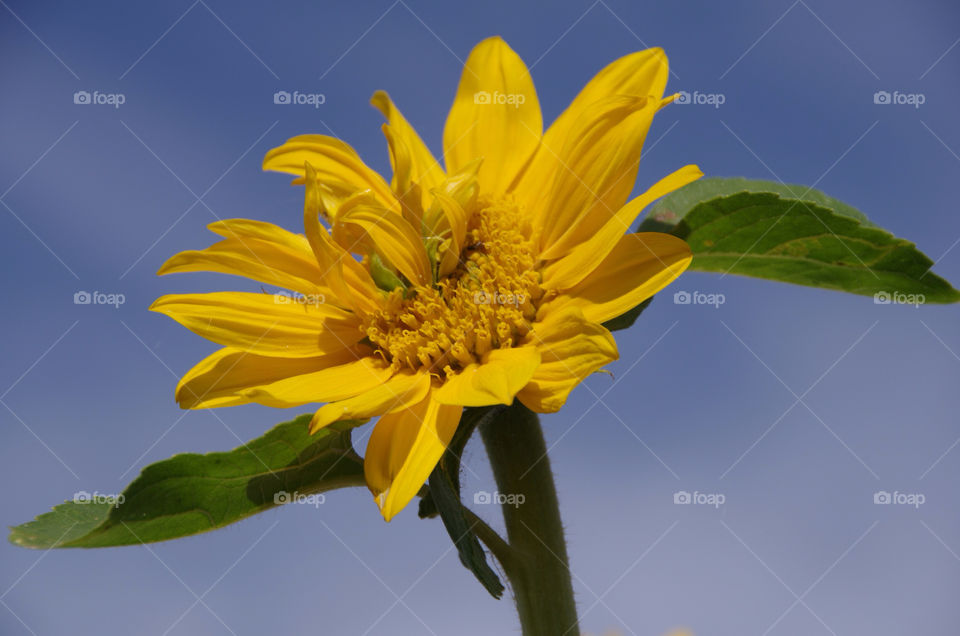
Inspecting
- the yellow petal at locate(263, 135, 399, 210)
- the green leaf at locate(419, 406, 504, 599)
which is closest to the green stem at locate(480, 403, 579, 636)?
the green leaf at locate(419, 406, 504, 599)

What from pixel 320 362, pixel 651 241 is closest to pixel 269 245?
pixel 320 362

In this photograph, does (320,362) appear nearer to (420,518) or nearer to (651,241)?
(420,518)

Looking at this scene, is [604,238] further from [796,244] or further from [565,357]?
[796,244]

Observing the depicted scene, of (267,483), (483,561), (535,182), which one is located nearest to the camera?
(483,561)

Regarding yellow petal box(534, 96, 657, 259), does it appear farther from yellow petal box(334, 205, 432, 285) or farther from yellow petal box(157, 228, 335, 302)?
yellow petal box(157, 228, 335, 302)

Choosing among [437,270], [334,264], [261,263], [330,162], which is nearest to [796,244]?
[437,270]
